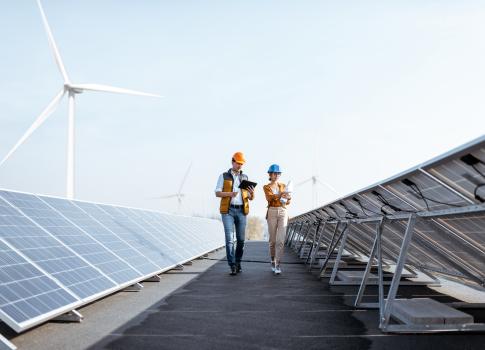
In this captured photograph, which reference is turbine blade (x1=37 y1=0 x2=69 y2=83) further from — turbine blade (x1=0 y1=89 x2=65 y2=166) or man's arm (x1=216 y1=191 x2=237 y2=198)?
man's arm (x1=216 y1=191 x2=237 y2=198)

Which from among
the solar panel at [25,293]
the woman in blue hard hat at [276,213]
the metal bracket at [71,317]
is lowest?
the metal bracket at [71,317]

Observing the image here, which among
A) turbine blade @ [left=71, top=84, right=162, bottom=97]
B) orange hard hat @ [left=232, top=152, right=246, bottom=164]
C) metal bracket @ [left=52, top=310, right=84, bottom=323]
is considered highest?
turbine blade @ [left=71, top=84, right=162, bottom=97]

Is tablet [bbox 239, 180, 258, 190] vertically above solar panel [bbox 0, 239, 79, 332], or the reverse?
tablet [bbox 239, 180, 258, 190]

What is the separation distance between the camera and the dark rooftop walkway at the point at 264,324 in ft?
14.0

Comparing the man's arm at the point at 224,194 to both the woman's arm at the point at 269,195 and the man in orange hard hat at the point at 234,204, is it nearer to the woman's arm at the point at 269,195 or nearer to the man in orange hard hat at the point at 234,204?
the man in orange hard hat at the point at 234,204

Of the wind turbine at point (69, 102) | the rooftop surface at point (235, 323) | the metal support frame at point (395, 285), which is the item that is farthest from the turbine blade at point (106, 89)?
the metal support frame at point (395, 285)

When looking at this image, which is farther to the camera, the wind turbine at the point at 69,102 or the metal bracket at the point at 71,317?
the wind turbine at the point at 69,102

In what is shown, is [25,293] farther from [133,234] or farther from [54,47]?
[54,47]


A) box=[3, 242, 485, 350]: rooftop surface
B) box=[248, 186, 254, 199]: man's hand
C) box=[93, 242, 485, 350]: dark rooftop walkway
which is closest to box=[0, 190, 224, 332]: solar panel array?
box=[3, 242, 485, 350]: rooftop surface

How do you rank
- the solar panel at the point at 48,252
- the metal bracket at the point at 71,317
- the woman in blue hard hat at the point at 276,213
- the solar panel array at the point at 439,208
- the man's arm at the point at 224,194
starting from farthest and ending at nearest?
the woman in blue hard hat at the point at 276,213 → the man's arm at the point at 224,194 → the solar panel at the point at 48,252 → the metal bracket at the point at 71,317 → the solar panel array at the point at 439,208

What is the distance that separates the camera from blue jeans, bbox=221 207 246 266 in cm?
977

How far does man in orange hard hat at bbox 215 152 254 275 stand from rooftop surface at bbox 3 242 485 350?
2.02 m

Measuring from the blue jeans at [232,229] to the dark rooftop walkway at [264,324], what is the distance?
1.94 m

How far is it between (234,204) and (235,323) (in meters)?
4.92
